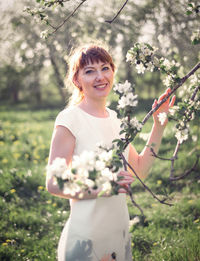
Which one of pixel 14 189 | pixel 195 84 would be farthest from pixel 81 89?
pixel 14 189

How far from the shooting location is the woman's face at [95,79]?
5.87 feet

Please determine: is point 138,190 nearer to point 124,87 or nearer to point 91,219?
point 91,219

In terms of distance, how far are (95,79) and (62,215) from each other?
2.18 meters

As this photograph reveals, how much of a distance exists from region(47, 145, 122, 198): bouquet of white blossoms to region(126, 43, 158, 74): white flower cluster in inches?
28.0

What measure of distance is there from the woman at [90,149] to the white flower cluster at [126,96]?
0.38 meters

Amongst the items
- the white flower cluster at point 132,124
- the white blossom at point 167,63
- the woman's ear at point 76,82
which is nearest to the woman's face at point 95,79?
the woman's ear at point 76,82

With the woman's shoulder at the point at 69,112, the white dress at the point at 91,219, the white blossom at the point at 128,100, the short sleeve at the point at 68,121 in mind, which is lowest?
the white dress at the point at 91,219

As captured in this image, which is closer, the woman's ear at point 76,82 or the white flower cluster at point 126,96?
the white flower cluster at point 126,96

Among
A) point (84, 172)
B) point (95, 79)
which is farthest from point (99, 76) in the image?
point (84, 172)

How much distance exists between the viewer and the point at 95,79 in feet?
5.84

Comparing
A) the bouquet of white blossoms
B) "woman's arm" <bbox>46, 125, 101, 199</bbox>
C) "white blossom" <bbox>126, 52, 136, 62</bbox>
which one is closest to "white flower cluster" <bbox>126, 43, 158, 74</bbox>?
"white blossom" <bbox>126, 52, 136, 62</bbox>

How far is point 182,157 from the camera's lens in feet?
14.2

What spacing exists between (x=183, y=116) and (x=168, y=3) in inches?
71.2

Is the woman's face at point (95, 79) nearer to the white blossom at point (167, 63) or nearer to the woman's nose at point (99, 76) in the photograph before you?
the woman's nose at point (99, 76)
